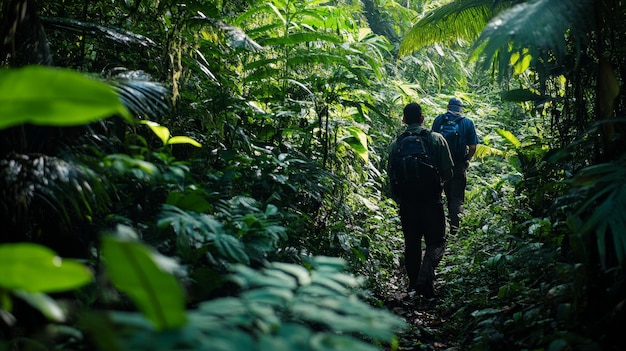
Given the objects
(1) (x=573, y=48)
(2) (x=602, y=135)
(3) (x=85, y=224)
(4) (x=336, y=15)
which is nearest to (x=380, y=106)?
(4) (x=336, y=15)

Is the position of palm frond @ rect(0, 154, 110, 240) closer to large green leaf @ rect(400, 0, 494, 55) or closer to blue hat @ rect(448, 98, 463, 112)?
large green leaf @ rect(400, 0, 494, 55)

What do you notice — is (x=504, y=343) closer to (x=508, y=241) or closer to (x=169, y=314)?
(x=508, y=241)

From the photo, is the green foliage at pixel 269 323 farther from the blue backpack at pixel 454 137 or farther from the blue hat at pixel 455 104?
the blue hat at pixel 455 104

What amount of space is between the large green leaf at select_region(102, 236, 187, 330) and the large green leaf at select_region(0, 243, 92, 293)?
3.1 inches

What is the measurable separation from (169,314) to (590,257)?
249 centimetres

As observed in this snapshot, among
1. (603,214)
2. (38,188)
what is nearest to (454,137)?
(603,214)

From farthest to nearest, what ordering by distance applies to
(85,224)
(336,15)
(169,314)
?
(336,15), (85,224), (169,314)

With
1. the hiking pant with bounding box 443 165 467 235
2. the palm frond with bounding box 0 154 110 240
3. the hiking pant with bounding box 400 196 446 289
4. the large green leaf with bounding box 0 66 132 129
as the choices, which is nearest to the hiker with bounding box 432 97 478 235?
the hiking pant with bounding box 443 165 467 235

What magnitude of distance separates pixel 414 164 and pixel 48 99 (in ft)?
15.4

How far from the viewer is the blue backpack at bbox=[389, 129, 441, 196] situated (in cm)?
545

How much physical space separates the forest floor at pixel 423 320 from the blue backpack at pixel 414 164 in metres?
1.12

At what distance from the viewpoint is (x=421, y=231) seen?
5.78m

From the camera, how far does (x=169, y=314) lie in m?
1.05

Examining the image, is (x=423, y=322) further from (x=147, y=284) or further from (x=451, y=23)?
(x=147, y=284)
